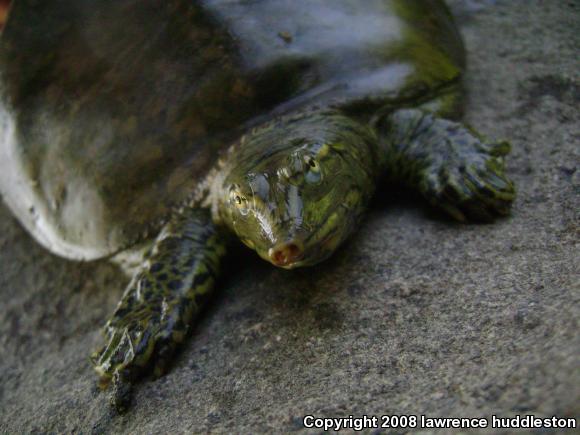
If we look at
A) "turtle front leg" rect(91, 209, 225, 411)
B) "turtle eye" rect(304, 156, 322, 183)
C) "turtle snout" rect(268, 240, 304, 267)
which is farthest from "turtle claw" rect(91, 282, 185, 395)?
"turtle eye" rect(304, 156, 322, 183)

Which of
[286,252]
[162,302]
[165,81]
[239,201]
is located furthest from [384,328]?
[165,81]

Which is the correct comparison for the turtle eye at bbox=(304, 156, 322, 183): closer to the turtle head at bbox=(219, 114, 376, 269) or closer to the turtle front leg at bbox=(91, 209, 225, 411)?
the turtle head at bbox=(219, 114, 376, 269)

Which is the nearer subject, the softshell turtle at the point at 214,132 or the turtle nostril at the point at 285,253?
the turtle nostril at the point at 285,253

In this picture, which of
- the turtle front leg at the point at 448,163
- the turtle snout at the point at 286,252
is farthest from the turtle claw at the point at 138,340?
the turtle front leg at the point at 448,163

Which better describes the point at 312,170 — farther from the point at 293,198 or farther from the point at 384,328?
the point at 384,328

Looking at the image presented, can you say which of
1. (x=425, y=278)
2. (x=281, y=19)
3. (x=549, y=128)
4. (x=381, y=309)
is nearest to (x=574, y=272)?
(x=425, y=278)

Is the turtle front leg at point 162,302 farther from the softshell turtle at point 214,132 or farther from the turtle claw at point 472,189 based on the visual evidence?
the turtle claw at point 472,189
